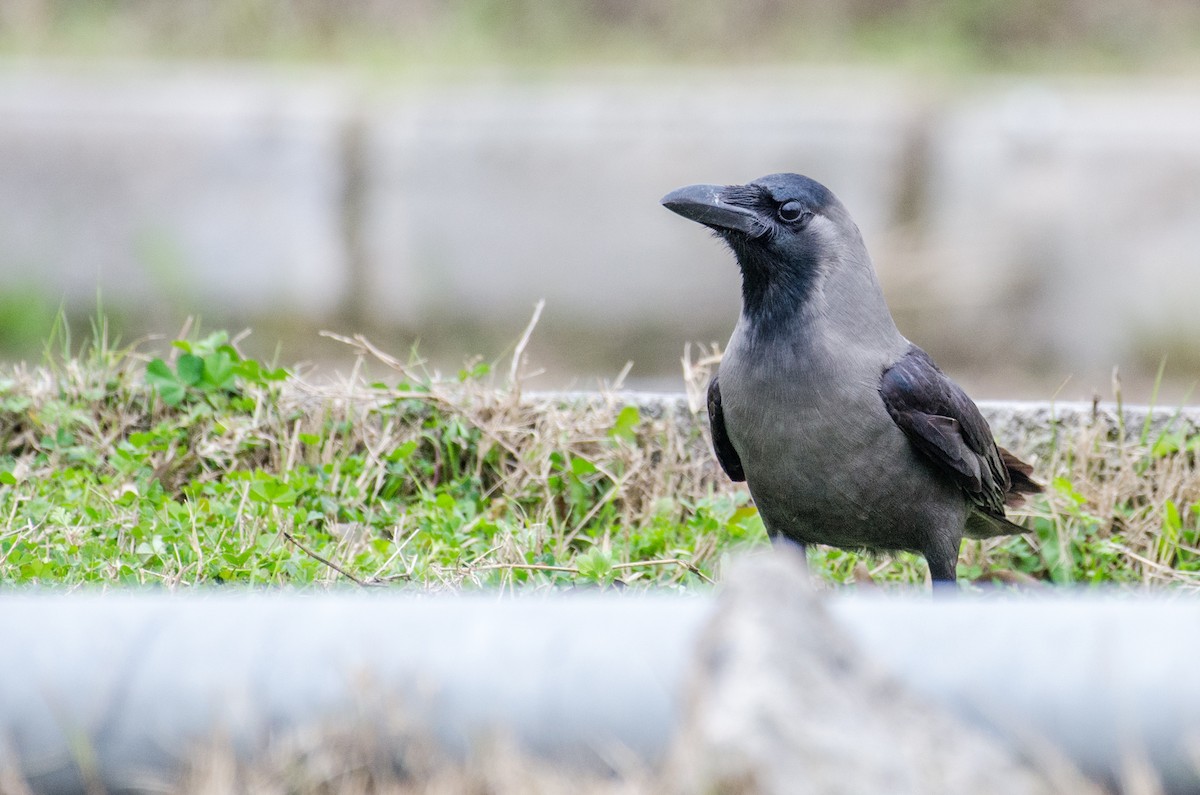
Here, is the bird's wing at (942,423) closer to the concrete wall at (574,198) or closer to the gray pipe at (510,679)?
the gray pipe at (510,679)

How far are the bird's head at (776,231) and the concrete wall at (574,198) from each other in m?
4.86

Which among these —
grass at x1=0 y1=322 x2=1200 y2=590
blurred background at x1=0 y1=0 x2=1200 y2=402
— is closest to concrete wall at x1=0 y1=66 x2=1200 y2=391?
blurred background at x1=0 y1=0 x2=1200 y2=402

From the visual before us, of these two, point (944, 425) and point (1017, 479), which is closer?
point (944, 425)

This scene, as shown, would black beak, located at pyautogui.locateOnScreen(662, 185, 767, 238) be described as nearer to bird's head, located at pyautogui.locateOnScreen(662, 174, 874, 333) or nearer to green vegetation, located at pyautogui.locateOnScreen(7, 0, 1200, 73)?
bird's head, located at pyautogui.locateOnScreen(662, 174, 874, 333)

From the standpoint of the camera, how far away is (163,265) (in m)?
8.34

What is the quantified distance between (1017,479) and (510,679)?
2.20 m

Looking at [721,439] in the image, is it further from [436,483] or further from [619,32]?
[619,32]

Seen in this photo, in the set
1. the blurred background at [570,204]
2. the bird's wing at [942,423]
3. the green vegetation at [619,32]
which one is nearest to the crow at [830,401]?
the bird's wing at [942,423]

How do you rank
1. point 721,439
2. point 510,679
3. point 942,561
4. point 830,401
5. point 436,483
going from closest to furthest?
point 510,679 → point 830,401 → point 942,561 → point 721,439 → point 436,483

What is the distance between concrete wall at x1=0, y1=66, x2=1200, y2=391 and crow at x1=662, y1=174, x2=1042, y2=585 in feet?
16.0

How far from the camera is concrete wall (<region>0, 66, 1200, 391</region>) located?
8.32 m

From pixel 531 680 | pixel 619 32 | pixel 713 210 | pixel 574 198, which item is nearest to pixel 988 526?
pixel 713 210

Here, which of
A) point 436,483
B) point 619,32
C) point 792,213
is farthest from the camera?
point 619,32

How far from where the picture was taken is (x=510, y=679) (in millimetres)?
1873
